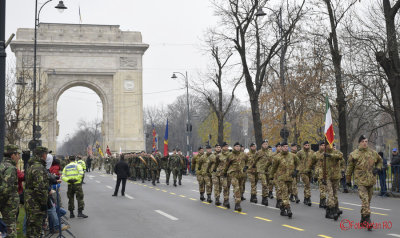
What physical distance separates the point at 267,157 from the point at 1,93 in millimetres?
10155

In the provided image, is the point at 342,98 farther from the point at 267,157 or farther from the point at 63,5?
the point at 63,5

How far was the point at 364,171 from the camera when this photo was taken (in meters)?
12.0

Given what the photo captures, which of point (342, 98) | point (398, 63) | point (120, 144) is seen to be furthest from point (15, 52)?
point (398, 63)

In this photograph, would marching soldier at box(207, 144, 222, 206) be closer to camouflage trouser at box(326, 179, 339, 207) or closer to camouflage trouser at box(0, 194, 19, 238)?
camouflage trouser at box(326, 179, 339, 207)

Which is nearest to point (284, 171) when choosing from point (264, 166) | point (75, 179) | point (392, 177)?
point (264, 166)

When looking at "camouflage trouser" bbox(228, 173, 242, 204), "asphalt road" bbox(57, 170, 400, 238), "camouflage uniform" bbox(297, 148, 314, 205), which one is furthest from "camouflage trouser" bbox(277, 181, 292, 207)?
"camouflage uniform" bbox(297, 148, 314, 205)

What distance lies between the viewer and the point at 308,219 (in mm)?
13516

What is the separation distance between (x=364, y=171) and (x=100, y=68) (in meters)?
53.4

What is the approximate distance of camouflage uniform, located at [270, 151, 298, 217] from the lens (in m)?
14.2

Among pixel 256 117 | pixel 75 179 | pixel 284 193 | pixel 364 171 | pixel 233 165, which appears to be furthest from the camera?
pixel 256 117

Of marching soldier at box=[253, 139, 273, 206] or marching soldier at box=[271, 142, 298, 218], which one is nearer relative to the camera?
marching soldier at box=[271, 142, 298, 218]

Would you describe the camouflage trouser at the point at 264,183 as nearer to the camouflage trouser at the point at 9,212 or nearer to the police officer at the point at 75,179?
the police officer at the point at 75,179

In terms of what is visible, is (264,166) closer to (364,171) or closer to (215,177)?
(215,177)

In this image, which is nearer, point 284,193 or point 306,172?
point 284,193
